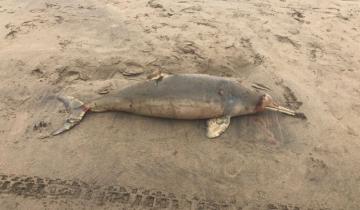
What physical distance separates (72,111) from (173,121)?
1132 millimetres

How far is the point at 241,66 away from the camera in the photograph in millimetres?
5641

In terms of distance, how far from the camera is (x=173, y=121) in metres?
4.69

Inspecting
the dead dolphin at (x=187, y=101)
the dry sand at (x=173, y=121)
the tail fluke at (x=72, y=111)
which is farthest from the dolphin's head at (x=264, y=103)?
the tail fluke at (x=72, y=111)

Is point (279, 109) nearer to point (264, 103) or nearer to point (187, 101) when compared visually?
point (264, 103)

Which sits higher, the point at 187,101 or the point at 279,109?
the point at 187,101


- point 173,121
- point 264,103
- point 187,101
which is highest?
point 187,101

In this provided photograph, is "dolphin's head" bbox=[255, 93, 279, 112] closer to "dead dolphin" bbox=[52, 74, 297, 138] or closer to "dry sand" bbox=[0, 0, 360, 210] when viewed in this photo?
"dead dolphin" bbox=[52, 74, 297, 138]

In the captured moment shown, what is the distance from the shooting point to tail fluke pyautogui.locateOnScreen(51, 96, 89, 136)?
4.57 metres

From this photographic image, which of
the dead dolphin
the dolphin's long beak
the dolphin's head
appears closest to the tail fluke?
the dead dolphin

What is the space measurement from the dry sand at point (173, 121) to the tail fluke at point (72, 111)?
89 mm

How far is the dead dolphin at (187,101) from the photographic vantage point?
180 inches

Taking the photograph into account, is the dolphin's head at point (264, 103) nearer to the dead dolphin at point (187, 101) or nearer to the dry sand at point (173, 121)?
the dead dolphin at point (187, 101)

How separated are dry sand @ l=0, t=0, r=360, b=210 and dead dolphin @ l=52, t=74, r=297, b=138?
0.37 ft

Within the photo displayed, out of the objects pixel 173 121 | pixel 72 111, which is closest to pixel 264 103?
pixel 173 121
